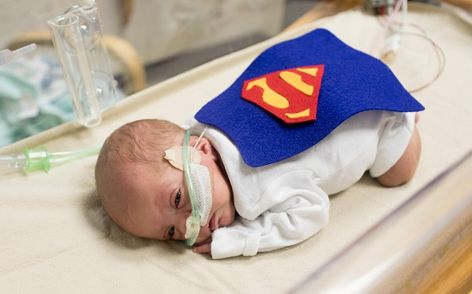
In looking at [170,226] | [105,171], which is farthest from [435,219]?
[105,171]

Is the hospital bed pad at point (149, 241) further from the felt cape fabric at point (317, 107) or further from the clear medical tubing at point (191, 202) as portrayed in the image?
the felt cape fabric at point (317, 107)

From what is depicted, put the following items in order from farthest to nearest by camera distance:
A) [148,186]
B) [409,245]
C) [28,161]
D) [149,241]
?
[28,161] → [149,241] → [148,186] → [409,245]

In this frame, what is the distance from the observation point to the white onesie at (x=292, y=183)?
0.95 metres

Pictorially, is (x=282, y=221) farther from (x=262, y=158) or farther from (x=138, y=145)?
(x=138, y=145)

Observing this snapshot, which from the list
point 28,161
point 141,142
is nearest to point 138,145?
point 141,142

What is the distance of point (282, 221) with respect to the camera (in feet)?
3.14

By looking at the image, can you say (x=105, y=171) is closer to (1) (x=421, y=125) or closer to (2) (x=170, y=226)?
(2) (x=170, y=226)

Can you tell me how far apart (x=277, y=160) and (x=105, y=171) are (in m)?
0.33

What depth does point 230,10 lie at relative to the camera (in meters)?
2.46

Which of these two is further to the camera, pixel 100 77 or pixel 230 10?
pixel 230 10

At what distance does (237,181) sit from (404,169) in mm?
382

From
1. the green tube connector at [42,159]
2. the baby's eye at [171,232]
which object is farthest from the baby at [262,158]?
the green tube connector at [42,159]

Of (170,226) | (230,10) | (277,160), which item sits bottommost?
(230,10)

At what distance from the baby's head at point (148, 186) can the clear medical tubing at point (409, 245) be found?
36cm
